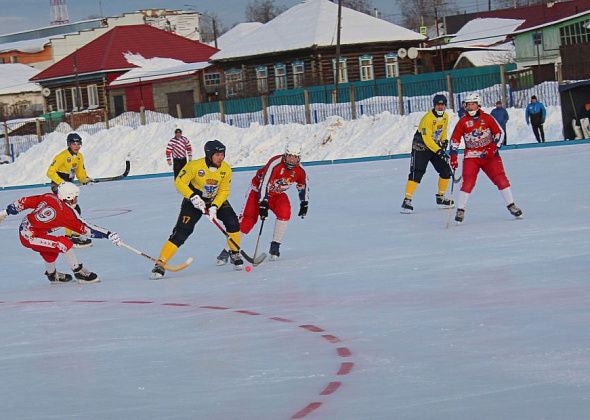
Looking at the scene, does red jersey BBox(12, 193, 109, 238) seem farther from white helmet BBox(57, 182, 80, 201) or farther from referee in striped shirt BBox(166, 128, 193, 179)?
referee in striped shirt BBox(166, 128, 193, 179)

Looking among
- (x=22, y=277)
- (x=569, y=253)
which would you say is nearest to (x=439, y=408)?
(x=569, y=253)

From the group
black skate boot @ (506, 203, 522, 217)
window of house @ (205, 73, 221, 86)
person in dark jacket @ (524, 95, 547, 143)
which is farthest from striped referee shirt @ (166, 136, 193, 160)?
window of house @ (205, 73, 221, 86)

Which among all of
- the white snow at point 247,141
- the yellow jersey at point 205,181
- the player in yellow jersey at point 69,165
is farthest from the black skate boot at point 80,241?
the white snow at point 247,141

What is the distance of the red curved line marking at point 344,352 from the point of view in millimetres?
5871

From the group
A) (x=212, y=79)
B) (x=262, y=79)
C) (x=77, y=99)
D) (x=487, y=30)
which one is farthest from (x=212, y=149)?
(x=487, y=30)

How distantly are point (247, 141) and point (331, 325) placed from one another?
2344 cm

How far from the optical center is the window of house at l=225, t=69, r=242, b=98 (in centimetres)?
4588

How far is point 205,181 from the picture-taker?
32.8 ft

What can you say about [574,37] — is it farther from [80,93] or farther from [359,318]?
[359,318]

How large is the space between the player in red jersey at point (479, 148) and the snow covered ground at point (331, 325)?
1.04 feet

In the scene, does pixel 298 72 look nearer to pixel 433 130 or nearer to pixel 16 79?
pixel 433 130

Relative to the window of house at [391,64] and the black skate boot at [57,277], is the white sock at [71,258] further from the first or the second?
the window of house at [391,64]

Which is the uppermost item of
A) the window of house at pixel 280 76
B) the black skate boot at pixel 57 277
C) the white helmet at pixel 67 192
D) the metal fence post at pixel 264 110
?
the window of house at pixel 280 76

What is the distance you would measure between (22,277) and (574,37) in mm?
38002
